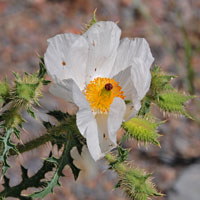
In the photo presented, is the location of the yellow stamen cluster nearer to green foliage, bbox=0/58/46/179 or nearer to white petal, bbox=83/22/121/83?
white petal, bbox=83/22/121/83

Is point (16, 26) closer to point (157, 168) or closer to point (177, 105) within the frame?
point (157, 168)

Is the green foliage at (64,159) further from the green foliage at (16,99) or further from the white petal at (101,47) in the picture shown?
the white petal at (101,47)

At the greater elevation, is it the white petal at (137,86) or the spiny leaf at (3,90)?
the spiny leaf at (3,90)

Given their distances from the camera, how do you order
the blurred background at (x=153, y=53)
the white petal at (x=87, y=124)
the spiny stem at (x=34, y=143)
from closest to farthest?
the white petal at (x=87, y=124) < the spiny stem at (x=34, y=143) < the blurred background at (x=153, y=53)

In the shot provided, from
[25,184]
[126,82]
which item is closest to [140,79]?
[126,82]

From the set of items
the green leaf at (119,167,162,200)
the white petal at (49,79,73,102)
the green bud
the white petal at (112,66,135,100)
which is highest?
the green bud

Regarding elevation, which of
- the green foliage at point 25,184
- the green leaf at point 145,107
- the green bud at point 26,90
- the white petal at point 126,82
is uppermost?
the green bud at point 26,90

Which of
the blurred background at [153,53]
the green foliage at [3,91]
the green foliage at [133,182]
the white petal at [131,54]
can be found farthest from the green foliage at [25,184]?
the blurred background at [153,53]

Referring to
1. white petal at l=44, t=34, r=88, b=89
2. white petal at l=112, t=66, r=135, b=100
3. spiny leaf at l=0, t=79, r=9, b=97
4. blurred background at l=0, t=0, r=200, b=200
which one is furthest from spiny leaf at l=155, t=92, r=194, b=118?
blurred background at l=0, t=0, r=200, b=200
